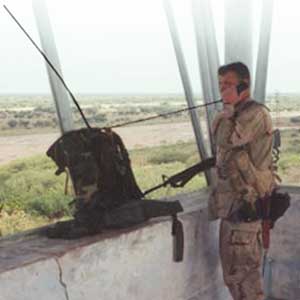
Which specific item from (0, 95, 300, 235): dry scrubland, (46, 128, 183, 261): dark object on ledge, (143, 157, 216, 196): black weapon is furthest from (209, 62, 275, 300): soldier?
(46, 128, 183, 261): dark object on ledge

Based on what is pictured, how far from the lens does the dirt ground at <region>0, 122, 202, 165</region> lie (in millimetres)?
2822

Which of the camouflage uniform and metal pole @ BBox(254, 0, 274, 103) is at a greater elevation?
metal pole @ BBox(254, 0, 274, 103)

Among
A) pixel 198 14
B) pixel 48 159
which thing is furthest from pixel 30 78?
pixel 198 14

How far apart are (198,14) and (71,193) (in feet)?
4.88

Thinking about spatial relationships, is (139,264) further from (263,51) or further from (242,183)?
(263,51)

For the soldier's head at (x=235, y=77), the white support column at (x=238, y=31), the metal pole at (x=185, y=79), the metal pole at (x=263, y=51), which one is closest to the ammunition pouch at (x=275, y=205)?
the soldier's head at (x=235, y=77)

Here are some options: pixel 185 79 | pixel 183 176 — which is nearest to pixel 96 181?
pixel 183 176

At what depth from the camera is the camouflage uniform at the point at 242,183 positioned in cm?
299

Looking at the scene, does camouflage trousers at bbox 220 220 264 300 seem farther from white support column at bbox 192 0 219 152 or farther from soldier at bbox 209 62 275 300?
white support column at bbox 192 0 219 152

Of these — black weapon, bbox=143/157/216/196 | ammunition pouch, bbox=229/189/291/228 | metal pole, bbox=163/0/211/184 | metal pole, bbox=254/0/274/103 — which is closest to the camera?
ammunition pouch, bbox=229/189/291/228

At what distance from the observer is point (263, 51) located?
3756mm

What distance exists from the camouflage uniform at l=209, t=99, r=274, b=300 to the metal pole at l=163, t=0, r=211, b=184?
0.61 metres

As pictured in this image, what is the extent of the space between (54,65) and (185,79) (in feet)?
3.49

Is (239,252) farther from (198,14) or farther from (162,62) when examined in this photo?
(198,14)
